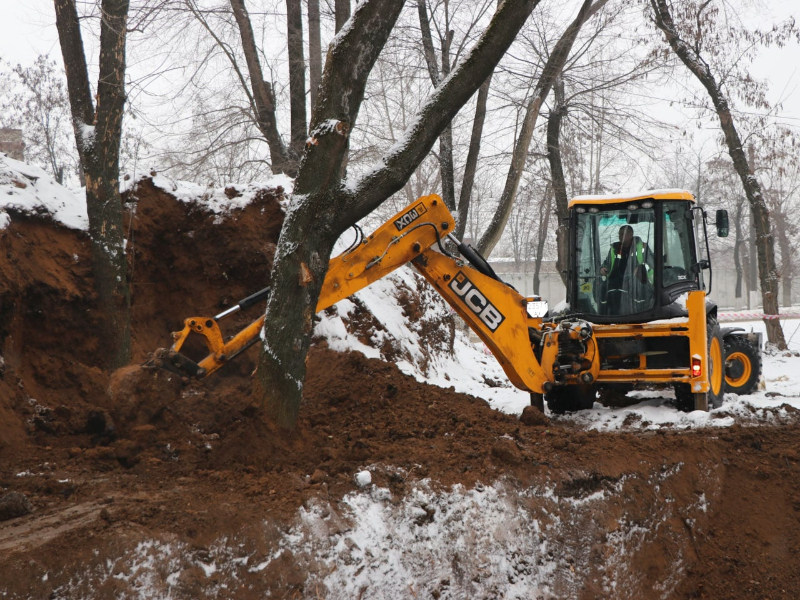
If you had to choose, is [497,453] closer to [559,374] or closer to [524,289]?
[559,374]

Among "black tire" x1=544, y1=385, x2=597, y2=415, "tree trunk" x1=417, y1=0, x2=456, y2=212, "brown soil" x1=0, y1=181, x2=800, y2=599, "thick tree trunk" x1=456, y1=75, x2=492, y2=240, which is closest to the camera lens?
"brown soil" x1=0, y1=181, x2=800, y2=599

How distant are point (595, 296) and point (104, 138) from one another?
578 centimetres

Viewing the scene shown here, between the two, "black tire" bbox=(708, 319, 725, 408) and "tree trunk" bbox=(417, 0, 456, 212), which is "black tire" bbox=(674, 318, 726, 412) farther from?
"tree trunk" bbox=(417, 0, 456, 212)

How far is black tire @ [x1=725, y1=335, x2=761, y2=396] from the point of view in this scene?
917 centimetres

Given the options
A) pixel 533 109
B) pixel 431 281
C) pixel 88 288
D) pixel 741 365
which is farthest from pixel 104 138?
pixel 533 109

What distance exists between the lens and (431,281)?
6.76 metres

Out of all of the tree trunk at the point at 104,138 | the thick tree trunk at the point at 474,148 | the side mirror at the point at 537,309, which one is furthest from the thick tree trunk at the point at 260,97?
the side mirror at the point at 537,309

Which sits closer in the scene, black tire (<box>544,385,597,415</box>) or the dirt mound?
the dirt mound

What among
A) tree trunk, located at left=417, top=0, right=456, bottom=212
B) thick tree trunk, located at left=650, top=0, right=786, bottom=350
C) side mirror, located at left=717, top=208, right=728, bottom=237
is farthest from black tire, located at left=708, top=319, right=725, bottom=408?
thick tree trunk, located at left=650, top=0, right=786, bottom=350

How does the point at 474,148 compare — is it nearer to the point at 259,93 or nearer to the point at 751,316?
the point at 259,93

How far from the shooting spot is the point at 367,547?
14.0ft

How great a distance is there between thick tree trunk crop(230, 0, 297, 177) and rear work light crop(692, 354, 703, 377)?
367 inches

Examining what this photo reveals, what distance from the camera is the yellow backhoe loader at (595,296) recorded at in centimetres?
643

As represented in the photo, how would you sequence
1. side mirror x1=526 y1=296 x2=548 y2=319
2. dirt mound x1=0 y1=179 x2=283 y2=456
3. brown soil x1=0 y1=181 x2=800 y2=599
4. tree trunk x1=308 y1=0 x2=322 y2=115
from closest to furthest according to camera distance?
1. brown soil x1=0 y1=181 x2=800 y2=599
2. dirt mound x1=0 y1=179 x2=283 y2=456
3. side mirror x1=526 y1=296 x2=548 y2=319
4. tree trunk x1=308 y1=0 x2=322 y2=115
